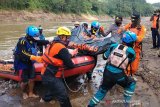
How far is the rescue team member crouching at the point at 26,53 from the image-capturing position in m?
6.50

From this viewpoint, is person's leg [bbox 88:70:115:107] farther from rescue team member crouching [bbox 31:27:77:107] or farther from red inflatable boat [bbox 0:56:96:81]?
red inflatable boat [bbox 0:56:96:81]

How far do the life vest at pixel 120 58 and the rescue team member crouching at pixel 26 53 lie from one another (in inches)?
81.8

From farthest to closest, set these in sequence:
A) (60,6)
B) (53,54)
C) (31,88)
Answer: (60,6)
(31,88)
(53,54)

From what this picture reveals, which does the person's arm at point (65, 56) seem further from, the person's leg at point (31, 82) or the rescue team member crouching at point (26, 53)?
the person's leg at point (31, 82)

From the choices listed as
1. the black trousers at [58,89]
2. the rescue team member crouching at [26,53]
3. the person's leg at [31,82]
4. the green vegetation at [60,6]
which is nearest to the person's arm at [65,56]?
the black trousers at [58,89]

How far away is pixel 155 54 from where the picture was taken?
11516 millimetres

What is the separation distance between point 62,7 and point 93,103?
47687 millimetres

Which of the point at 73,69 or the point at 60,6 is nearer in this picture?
the point at 73,69

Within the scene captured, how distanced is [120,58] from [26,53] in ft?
7.42

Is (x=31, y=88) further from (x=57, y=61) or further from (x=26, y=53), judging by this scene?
(x=57, y=61)

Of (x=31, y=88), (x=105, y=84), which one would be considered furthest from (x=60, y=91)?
(x=31, y=88)

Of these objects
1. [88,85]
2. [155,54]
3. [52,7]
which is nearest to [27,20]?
[52,7]

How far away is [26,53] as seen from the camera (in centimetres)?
648

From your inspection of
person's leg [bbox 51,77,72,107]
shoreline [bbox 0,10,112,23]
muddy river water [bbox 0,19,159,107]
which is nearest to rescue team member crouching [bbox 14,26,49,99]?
muddy river water [bbox 0,19,159,107]
